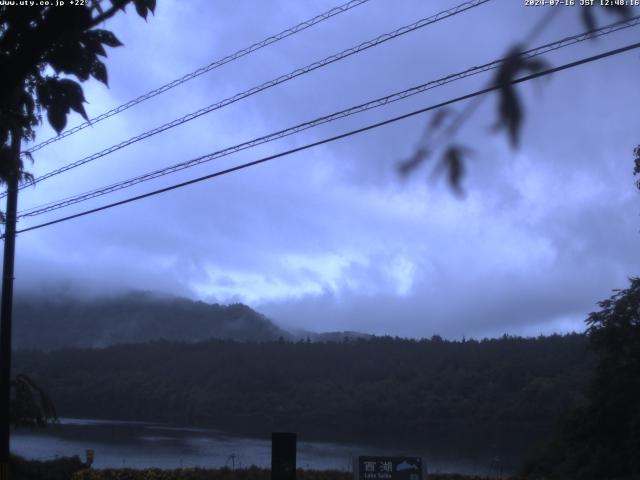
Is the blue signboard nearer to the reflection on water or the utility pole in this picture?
the reflection on water

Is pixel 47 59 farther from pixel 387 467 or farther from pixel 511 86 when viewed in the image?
pixel 387 467

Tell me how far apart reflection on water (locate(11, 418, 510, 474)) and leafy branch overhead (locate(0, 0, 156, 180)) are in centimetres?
1482

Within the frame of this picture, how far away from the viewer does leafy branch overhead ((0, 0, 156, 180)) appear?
4422 millimetres

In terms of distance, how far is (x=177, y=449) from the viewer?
107ft

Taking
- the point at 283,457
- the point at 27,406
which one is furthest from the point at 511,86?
the point at 27,406

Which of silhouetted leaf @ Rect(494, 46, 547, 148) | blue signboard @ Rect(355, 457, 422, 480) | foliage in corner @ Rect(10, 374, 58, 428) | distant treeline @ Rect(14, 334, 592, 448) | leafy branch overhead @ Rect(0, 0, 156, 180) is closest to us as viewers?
silhouetted leaf @ Rect(494, 46, 547, 148)

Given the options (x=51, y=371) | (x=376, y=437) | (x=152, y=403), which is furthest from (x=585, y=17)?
(x=152, y=403)

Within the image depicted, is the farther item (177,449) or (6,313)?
(177,449)

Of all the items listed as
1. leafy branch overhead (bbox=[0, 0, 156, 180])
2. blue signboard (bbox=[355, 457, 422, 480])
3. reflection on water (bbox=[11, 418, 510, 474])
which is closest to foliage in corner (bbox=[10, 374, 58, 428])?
reflection on water (bbox=[11, 418, 510, 474])

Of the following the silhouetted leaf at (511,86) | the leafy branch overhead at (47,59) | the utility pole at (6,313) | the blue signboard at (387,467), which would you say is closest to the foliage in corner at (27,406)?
the utility pole at (6,313)

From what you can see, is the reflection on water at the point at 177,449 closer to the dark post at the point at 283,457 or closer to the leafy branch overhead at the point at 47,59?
the dark post at the point at 283,457

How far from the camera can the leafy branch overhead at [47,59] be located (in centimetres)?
442

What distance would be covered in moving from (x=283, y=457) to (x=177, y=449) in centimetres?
2164

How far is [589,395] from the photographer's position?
87.0 ft
